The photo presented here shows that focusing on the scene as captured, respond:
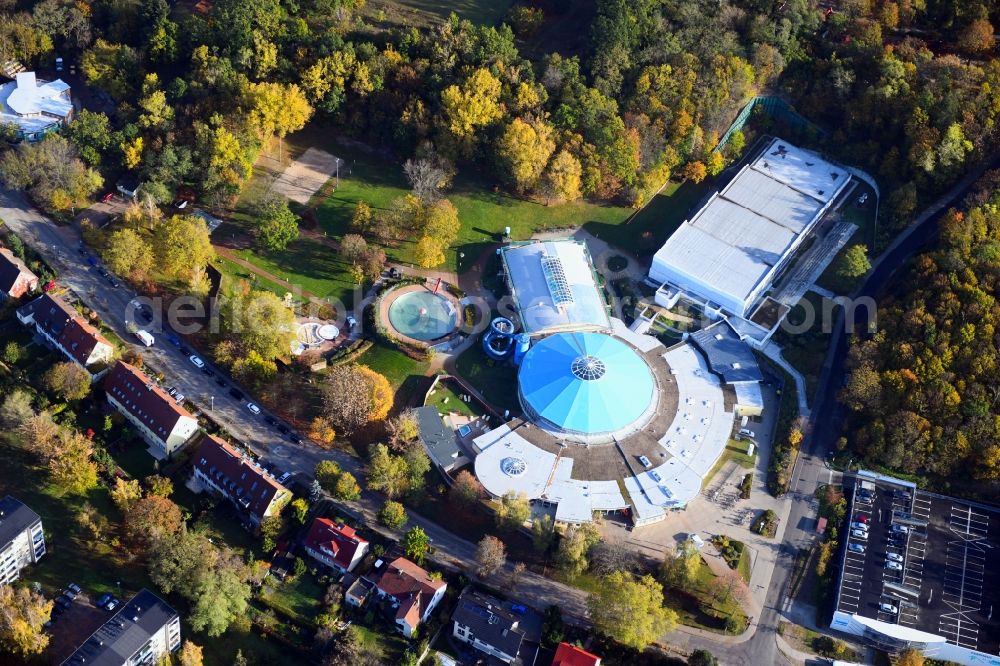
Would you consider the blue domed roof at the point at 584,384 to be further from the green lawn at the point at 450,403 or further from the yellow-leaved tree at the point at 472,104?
the yellow-leaved tree at the point at 472,104

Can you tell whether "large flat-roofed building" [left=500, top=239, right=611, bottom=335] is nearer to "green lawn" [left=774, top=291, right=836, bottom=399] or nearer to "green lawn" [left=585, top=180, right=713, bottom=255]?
"green lawn" [left=585, top=180, right=713, bottom=255]

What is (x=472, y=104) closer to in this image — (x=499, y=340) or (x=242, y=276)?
(x=499, y=340)

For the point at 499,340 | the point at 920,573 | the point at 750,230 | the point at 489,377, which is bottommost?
the point at 920,573

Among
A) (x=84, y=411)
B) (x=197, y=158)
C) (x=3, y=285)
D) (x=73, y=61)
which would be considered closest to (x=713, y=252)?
(x=197, y=158)

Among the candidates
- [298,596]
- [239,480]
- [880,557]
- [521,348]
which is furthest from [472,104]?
[880,557]

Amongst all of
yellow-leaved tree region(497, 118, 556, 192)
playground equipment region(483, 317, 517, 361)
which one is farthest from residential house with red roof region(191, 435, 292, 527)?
yellow-leaved tree region(497, 118, 556, 192)

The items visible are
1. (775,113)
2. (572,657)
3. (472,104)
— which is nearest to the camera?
(572,657)
